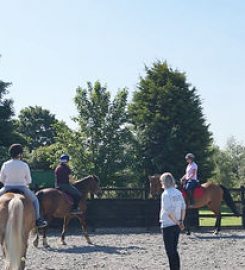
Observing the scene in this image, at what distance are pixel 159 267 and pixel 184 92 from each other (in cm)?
2852

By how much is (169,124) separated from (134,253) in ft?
80.5

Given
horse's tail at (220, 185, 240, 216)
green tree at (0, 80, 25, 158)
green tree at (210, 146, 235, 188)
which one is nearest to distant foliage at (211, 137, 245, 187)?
green tree at (210, 146, 235, 188)

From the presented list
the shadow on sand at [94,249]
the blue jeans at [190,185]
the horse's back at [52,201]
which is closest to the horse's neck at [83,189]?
the horse's back at [52,201]

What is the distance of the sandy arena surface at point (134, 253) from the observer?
11.4 metres

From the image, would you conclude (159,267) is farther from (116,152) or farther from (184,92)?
(184,92)

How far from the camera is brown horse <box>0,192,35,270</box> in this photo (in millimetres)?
8422

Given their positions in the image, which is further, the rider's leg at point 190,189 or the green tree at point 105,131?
the green tree at point 105,131

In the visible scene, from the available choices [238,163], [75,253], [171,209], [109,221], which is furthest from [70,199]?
[238,163]

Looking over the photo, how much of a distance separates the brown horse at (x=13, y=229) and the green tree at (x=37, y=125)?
68366 mm

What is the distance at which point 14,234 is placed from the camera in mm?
8578

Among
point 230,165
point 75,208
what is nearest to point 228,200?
point 75,208

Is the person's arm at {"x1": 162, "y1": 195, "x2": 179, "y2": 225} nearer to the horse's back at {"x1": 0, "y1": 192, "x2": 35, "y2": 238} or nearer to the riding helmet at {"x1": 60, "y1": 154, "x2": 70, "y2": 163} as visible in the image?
the horse's back at {"x1": 0, "y1": 192, "x2": 35, "y2": 238}

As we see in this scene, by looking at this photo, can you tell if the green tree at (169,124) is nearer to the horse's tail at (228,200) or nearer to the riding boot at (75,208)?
the horse's tail at (228,200)

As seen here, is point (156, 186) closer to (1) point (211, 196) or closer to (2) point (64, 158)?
(1) point (211, 196)
